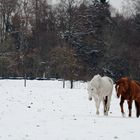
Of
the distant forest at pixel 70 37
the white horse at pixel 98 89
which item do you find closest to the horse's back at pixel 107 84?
the white horse at pixel 98 89

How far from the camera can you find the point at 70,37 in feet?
217

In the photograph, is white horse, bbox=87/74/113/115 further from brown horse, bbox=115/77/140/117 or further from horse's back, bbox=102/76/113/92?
brown horse, bbox=115/77/140/117

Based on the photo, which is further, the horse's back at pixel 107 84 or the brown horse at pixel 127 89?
the horse's back at pixel 107 84

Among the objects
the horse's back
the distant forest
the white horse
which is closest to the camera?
the white horse

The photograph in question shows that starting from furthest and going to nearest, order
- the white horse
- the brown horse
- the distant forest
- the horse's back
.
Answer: the distant forest → the horse's back → the white horse → the brown horse

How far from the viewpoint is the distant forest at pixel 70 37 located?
6153 cm

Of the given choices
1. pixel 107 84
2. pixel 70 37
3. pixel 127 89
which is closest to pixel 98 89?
pixel 107 84

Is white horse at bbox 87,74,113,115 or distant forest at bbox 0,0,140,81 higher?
distant forest at bbox 0,0,140,81

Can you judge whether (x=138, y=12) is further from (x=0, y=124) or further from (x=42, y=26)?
(x=0, y=124)

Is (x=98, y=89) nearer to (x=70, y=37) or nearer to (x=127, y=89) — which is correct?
(x=127, y=89)

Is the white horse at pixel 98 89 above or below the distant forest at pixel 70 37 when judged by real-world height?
below

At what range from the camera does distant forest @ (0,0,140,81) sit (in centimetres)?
6153

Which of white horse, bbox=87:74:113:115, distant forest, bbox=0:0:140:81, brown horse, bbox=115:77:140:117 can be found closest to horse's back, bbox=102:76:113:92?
white horse, bbox=87:74:113:115

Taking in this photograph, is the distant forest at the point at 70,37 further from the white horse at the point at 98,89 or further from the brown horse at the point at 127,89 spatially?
the brown horse at the point at 127,89
